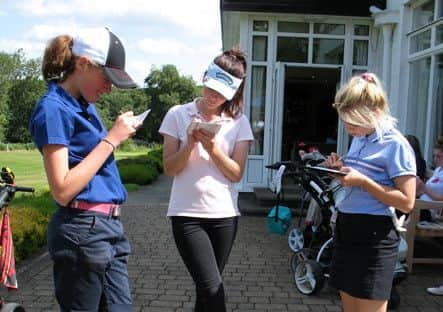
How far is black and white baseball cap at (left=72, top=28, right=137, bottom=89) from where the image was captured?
204 cm

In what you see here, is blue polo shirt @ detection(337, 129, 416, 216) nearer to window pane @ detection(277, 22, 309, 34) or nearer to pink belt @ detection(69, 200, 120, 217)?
pink belt @ detection(69, 200, 120, 217)

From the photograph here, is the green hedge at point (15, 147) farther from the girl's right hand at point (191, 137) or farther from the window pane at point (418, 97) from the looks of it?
the girl's right hand at point (191, 137)

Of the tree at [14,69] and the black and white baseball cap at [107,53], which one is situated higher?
the tree at [14,69]

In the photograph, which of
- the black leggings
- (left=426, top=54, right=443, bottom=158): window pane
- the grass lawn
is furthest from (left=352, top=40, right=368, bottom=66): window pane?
the black leggings

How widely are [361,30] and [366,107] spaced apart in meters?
7.81

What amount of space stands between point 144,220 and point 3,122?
187ft

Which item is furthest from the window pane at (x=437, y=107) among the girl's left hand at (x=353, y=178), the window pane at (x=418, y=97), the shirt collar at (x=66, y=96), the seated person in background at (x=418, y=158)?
the shirt collar at (x=66, y=96)

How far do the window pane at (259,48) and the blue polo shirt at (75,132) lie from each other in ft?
25.3

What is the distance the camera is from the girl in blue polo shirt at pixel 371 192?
239 cm

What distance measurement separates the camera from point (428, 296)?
15.0 ft

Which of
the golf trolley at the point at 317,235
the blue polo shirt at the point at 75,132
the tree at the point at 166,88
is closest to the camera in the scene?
the blue polo shirt at the point at 75,132

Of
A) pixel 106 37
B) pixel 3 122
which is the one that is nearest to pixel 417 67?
pixel 106 37

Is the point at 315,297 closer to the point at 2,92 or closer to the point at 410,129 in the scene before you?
the point at 410,129

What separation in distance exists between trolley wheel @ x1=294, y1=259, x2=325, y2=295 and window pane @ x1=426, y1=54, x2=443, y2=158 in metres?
3.77
